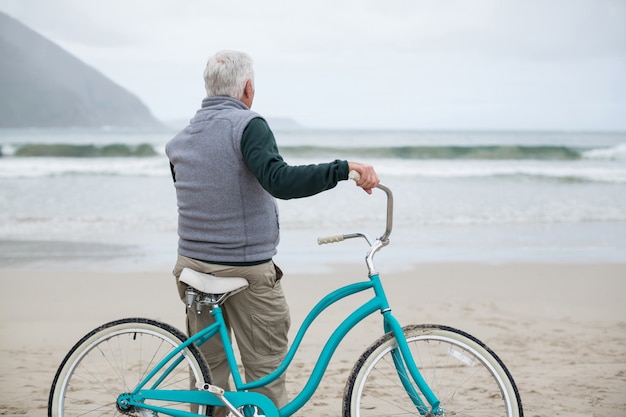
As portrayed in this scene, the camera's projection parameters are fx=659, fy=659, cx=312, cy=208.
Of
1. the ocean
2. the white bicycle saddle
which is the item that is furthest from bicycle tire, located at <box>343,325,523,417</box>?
the ocean

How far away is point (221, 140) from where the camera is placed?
243 centimetres

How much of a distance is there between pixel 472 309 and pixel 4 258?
17.7 feet

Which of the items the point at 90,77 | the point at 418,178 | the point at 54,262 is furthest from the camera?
the point at 90,77

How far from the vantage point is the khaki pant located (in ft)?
8.58

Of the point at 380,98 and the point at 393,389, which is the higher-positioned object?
the point at 380,98

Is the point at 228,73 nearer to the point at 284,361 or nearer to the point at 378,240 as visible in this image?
Answer: the point at 378,240

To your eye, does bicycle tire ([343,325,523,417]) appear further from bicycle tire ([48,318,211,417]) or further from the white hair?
the white hair

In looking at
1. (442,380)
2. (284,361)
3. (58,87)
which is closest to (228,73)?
(284,361)

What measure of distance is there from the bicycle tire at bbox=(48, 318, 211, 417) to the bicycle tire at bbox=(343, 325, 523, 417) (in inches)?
24.5

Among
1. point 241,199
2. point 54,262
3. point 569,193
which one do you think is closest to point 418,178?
point 569,193

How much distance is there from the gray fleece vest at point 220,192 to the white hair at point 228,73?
43 mm

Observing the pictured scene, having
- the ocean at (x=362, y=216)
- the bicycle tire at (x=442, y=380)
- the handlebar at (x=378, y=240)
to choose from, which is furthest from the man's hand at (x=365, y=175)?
the ocean at (x=362, y=216)

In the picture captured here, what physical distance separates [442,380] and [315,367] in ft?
6.67

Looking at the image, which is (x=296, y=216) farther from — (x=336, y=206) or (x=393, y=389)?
(x=393, y=389)
